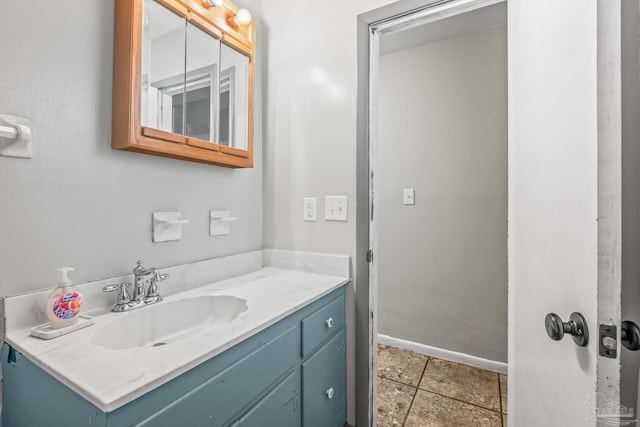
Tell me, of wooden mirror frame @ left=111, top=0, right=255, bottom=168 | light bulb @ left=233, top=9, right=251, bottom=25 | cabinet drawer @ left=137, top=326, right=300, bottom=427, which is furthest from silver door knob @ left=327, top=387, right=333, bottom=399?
light bulb @ left=233, top=9, right=251, bottom=25

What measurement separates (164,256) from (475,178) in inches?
76.1

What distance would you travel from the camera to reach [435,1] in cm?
121

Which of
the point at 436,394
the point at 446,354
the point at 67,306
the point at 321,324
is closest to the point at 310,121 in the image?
the point at 321,324

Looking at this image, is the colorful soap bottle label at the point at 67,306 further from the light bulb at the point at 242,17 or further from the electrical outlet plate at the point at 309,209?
the light bulb at the point at 242,17

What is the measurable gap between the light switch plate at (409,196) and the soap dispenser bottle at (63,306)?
1988 millimetres

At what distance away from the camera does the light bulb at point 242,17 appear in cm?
134

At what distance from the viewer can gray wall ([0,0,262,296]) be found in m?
0.80

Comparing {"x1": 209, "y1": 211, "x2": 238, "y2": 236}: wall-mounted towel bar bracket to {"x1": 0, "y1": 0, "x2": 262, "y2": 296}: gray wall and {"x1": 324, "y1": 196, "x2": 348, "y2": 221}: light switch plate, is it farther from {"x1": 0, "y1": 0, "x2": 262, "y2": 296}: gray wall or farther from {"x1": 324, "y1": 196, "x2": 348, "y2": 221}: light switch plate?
{"x1": 324, "y1": 196, "x2": 348, "y2": 221}: light switch plate

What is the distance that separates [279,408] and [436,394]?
4.09 ft

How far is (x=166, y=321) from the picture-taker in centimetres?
104

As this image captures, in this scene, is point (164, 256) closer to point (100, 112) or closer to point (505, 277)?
point (100, 112)

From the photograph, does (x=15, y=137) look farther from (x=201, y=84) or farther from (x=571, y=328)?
(x=571, y=328)

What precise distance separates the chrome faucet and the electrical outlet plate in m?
0.70

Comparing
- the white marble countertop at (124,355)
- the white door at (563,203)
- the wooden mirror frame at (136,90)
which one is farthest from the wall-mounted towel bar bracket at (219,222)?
the white door at (563,203)
